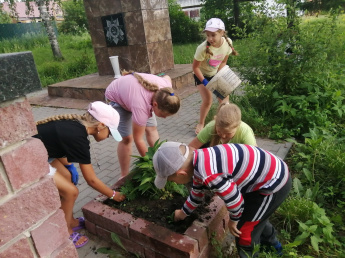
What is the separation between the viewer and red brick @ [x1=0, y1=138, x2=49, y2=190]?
1.00 m

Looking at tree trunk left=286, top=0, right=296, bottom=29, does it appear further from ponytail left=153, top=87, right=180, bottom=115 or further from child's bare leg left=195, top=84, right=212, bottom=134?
ponytail left=153, top=87, right=180, bottom=115

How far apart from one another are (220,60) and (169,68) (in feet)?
13.0

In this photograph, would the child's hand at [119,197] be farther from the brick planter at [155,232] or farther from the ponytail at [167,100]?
the ponytail at [167,100]

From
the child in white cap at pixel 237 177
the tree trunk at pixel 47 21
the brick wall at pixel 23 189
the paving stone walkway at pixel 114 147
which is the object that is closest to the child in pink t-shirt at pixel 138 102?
the paving stone walkway at pixel 114 147

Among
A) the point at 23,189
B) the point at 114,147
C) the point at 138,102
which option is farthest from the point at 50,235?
the point at 114,147

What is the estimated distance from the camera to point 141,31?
22.5 ft

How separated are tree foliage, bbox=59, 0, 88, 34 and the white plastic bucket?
21.7 metres

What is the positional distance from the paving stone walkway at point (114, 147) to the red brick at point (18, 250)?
130cm

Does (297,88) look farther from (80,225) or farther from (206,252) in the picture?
(80,225)

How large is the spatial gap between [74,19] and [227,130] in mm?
24734

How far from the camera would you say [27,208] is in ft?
3.57

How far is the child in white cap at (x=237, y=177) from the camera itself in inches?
65.5

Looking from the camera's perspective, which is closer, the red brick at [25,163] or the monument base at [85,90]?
the red brick at [25,163]

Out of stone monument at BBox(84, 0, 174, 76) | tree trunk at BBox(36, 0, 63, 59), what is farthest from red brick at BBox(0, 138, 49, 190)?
tree trunk at BBox(36, 0, 63, 59)
